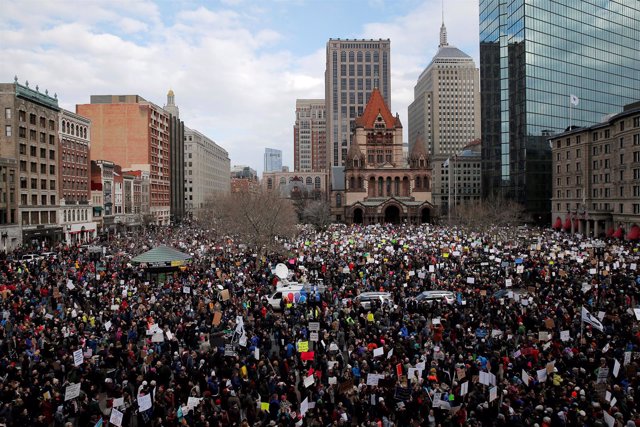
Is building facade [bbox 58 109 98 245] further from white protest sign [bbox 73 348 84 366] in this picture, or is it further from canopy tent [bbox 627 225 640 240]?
canopy tent [bbox 627 225 640 240]

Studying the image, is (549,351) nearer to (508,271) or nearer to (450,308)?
(450,308)

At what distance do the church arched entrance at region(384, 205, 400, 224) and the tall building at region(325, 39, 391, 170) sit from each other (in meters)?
76.9

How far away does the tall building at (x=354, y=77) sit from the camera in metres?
179

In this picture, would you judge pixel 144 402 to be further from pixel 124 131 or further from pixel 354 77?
pixel 354 77

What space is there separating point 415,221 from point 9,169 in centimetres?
7153

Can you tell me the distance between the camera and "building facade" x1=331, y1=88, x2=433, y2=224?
104812 mm

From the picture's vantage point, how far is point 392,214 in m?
106

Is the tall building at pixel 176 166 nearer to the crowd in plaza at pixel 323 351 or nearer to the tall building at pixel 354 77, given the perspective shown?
the tall building at pixel 354 77

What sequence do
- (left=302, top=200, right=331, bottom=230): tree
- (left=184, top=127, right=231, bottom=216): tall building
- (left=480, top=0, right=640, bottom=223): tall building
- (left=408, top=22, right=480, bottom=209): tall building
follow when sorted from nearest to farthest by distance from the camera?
(left=480, top=0, right=640, bottom=223): tall building
(left=302, top=200, right=331, bottom=230): tree
(left=184, top=127, right=231, bottom=216): tall building
(left=408, top=22, right=480, bottom=209): tall building

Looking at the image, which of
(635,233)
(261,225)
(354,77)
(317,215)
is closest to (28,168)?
(261,225)

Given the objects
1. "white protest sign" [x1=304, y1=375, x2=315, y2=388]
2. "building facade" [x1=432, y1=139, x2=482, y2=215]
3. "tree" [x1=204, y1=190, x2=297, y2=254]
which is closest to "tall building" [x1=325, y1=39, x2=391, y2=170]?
"building facade" [x1=432, y1=139, x2=482, y2=215]

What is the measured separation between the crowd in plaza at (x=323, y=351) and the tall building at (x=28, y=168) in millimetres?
25848

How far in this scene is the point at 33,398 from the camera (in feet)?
43.0

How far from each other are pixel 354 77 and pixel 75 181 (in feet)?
424
